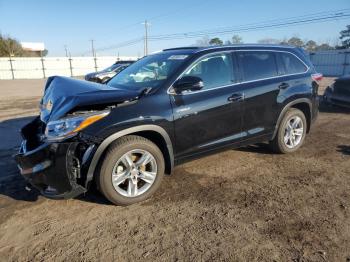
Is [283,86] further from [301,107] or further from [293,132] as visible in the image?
[293,132]

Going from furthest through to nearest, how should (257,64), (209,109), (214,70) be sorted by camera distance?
(257,64)
(214,70)
(209,109)

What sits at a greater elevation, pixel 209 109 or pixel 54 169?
pixel 209 109

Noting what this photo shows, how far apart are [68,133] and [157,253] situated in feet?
5.10

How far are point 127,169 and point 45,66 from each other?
3848 centimetres

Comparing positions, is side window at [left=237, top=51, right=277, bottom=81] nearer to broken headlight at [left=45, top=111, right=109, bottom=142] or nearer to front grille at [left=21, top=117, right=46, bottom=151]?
broken headlight at [left=45, top=111, right=109, bottom=142]

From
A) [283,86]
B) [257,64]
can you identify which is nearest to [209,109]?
[257,64]

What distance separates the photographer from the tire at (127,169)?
344 cm

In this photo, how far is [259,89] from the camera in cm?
466

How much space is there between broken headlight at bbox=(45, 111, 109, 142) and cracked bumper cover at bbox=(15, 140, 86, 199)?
0.33ft

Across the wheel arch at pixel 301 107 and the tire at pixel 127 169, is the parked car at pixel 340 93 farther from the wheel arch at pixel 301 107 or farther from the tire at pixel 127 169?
the tire at pixel 127 169

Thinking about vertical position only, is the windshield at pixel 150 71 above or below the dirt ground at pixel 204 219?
above

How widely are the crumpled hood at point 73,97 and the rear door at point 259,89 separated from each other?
1751 mm

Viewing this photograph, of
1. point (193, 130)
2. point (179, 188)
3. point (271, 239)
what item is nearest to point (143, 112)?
point (193, 130)

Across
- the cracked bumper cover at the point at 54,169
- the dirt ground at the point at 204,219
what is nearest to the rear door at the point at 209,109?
the dirt ground at the point at 204,219
